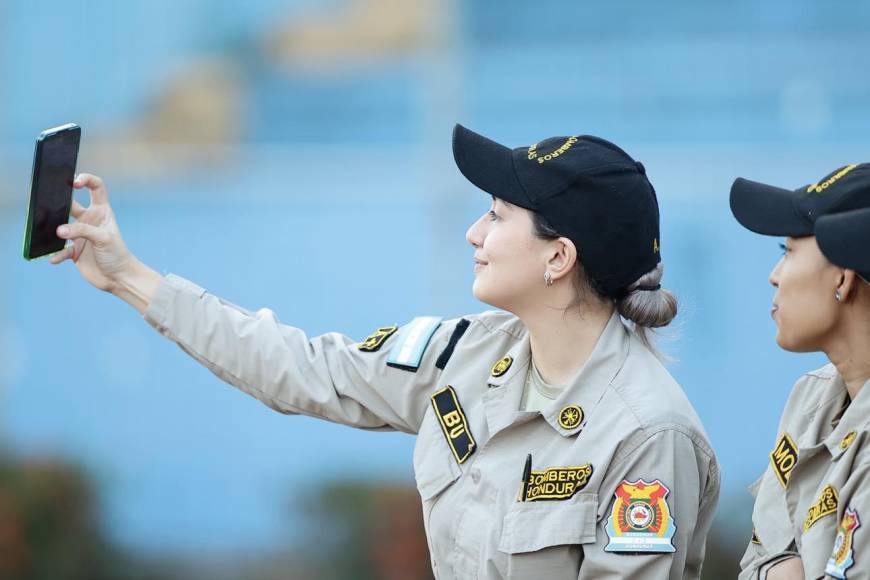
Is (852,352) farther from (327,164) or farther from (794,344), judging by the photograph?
(327,164)

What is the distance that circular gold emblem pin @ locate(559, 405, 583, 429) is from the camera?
9.18 feet

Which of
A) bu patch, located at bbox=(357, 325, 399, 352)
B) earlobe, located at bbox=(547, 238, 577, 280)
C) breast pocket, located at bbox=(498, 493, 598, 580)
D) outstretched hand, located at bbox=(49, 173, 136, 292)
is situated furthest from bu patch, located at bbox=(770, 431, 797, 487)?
outstretched hand, located at bbox=(49, 173, 136, 292)

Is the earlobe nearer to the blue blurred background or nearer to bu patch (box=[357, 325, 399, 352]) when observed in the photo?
bu patch (box=[357, 325, 399, 352])

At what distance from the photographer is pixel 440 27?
8180 millimetres

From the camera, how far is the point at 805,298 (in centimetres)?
269

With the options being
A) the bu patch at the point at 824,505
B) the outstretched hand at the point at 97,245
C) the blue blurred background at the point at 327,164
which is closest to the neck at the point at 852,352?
the bu patch at the point at 824,505

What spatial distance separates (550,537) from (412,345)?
0.62m

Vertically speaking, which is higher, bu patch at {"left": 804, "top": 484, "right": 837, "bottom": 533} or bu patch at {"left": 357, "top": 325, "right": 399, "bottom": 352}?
bu patch at {"left": 357, "top": 325, "right": 399, "bottom": 352}

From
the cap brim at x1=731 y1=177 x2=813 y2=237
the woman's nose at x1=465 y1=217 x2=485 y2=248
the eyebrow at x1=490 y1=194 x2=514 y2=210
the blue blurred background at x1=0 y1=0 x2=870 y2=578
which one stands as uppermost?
the cap brim at x1=731 y1=177 x2=813 y2=237

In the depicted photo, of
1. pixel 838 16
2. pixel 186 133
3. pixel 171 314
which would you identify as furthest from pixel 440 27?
pixel 171 314

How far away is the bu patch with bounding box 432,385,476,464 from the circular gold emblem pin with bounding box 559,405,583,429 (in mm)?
214

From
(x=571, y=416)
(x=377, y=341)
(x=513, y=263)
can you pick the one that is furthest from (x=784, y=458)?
(x=377, y=341)

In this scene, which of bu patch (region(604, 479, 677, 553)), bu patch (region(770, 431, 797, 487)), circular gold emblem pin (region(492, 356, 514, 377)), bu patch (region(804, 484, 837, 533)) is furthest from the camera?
circular gold emblem pin (region(492, 356, 514, 377))

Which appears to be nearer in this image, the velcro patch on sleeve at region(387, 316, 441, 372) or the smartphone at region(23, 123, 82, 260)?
the smartphone at region(23, 123, 82, 260)
